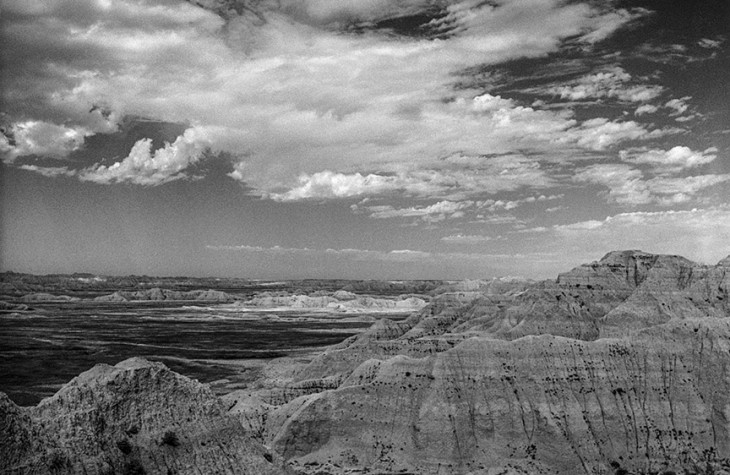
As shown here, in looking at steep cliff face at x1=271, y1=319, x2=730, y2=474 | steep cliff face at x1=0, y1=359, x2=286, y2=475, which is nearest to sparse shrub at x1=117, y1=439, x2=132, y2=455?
steep cliff face at x1=0, y1=359, x2=286, y2=475

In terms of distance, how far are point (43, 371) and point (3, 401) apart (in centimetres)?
7460

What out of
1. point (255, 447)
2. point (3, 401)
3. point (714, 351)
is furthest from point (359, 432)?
point (714, 351)

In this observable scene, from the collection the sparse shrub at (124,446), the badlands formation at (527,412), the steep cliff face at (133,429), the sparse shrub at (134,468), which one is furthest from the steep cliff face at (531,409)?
the sparse shrub at (124,446)

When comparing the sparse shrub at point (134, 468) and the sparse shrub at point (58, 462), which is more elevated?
the sparse shrub at point (58, 462)

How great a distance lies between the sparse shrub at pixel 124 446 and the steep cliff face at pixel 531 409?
15.7 meters

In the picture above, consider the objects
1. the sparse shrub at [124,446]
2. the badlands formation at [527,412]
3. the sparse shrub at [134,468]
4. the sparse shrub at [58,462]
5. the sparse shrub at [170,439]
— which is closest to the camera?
the sparse shrub at [58,462]

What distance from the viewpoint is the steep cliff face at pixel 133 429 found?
2437 cm

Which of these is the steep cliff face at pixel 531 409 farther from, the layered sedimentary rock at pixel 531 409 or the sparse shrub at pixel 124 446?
the sparse shrub at pixel 124 446

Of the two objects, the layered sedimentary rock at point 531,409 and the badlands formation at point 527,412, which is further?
the layered sedimentary rock at point 531,409

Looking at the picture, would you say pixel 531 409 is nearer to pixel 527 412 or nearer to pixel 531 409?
pixel 531 409

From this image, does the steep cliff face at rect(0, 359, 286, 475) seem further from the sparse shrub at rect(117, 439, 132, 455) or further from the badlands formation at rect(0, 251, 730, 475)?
the badlands formation at rect(0, 251, 730, 475)

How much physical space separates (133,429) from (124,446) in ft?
2.78

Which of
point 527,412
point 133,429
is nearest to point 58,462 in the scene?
point 133,429

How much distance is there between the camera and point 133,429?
88.7ft
